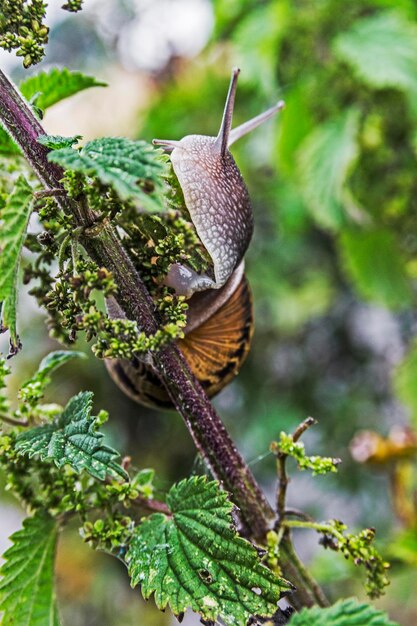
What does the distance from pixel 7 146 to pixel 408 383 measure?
94cm

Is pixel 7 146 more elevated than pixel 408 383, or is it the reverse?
pixel 408 383

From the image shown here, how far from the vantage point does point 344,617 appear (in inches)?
15.0

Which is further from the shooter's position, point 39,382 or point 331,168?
point 331,168

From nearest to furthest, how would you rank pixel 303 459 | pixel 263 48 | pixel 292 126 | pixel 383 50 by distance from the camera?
1. pixel 303 459
2. pixel 383 50
3. pixel 263 48
4. pixel 292 126

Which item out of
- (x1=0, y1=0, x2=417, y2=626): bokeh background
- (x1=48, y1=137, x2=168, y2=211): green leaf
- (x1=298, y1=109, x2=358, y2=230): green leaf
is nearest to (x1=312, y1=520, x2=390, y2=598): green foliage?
(x1=48, y1=137, x2=168, y2=211): green leaf

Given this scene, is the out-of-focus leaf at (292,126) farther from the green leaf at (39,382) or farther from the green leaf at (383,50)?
the green leaf at (39,382)

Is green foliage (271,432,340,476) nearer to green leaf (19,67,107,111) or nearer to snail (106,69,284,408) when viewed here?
snail (106,69,284,408)

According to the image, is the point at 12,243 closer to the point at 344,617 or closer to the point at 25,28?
the point at 25,28

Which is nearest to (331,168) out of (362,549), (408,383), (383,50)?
(383,50)

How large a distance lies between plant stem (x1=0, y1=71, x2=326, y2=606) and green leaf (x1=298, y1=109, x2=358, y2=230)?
0.73 meters

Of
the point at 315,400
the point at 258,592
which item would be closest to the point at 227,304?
the point at 258,592

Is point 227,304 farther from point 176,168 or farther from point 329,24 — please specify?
point 329,24

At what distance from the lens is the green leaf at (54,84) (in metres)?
0.51

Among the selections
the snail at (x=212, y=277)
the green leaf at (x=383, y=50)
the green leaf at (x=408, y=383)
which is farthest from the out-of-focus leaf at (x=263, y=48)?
the snail at (x=212, y=277)
